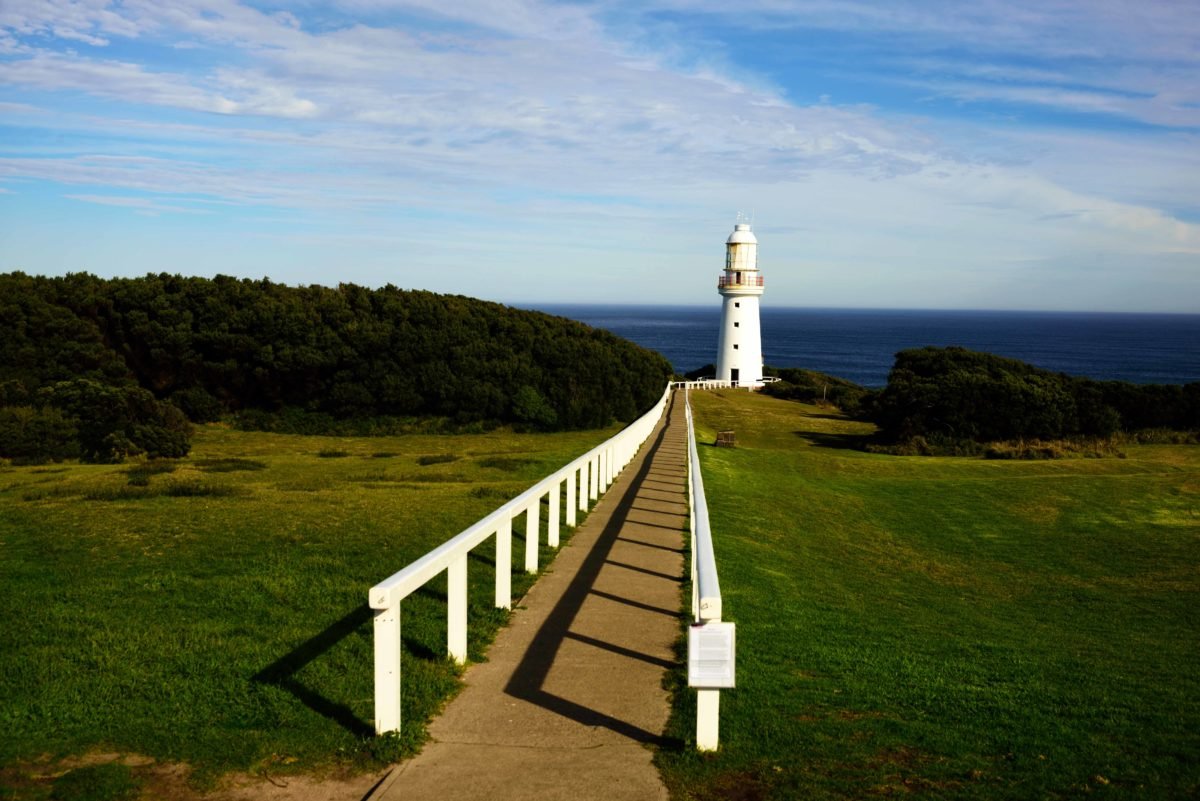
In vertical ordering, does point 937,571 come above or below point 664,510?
below

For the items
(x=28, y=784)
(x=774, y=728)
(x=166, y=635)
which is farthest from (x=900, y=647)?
(x=28, y=784)

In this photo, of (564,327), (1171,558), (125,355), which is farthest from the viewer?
(564,327)

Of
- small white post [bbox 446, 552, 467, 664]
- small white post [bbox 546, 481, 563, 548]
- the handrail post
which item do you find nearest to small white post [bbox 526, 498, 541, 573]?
small white post [bbox 546, 481, 563, 548]

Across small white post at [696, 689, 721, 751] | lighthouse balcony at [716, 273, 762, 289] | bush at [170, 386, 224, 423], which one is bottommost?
bush at [170, 386, 224, 423]

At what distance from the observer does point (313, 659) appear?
6605 mm

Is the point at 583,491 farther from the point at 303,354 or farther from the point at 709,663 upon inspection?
the point at 303,354

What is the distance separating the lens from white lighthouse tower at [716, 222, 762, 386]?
54906 mm

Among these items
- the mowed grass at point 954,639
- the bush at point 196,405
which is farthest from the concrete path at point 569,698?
the bush at point 196,405

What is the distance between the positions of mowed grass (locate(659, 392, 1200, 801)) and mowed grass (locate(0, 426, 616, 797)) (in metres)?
2.01

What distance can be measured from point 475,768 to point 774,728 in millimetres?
1810

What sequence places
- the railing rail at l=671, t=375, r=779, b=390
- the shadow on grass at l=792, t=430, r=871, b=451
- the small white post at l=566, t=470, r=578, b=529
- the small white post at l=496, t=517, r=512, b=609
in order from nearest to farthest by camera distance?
the small white post at l=496, t=517, r=512, b=609 < the small white post at l=566, t=470, r=578, b=529 < the shadow on grass at l=792, t=430, r=871, b=451 < the railing rail at l=671, t=375, r=779, b=390

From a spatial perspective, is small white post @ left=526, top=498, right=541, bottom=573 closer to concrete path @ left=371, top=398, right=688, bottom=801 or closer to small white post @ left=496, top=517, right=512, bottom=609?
concrete path @ left=371, top=398, right=688, bottom=801

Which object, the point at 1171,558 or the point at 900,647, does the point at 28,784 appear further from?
the point at 1171,558

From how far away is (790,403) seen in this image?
1972 inches
